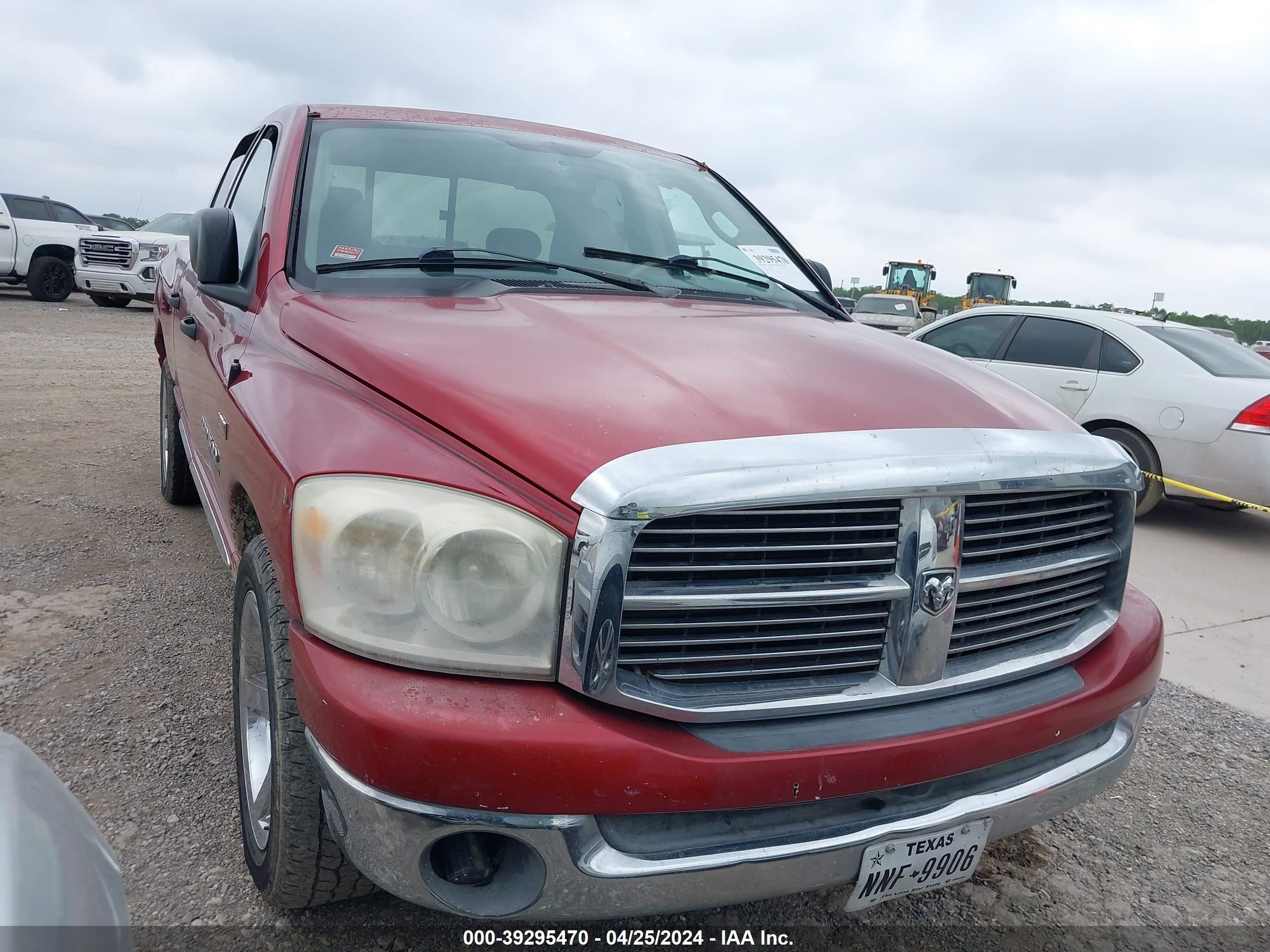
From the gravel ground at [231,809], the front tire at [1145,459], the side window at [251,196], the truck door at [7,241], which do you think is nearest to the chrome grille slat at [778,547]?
the gravel ground at [231,809]

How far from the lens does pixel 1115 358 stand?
6668mm

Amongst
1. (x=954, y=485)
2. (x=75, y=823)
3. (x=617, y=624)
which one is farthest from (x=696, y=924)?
(x=75, y=823)

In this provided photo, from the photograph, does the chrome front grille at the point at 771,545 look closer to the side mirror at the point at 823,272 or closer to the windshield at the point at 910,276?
the side mirror at the point at 823,272

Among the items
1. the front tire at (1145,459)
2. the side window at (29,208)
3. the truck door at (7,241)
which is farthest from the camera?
the side window at (29,208)

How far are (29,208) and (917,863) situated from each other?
62.3 ft

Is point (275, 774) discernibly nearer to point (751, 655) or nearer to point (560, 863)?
point (560, 863)

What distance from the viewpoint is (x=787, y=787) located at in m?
1.51

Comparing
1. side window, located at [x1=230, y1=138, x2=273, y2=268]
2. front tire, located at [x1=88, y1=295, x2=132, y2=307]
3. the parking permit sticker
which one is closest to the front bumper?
front tire, located at [x1=88, y1=295, x2=132, y2=307]

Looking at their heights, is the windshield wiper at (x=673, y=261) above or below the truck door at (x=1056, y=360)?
above

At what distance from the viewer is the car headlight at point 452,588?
4.85 ft

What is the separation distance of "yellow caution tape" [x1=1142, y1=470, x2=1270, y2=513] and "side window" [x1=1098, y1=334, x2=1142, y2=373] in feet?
2.51

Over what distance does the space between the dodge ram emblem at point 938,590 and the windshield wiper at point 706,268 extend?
1.35 meters

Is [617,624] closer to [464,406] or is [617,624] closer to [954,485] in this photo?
[464,406]

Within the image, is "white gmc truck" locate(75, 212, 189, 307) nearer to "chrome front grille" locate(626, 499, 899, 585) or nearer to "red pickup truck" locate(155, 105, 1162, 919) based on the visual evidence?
"red pickup truck" locate(155, 105, 1162, 919)
